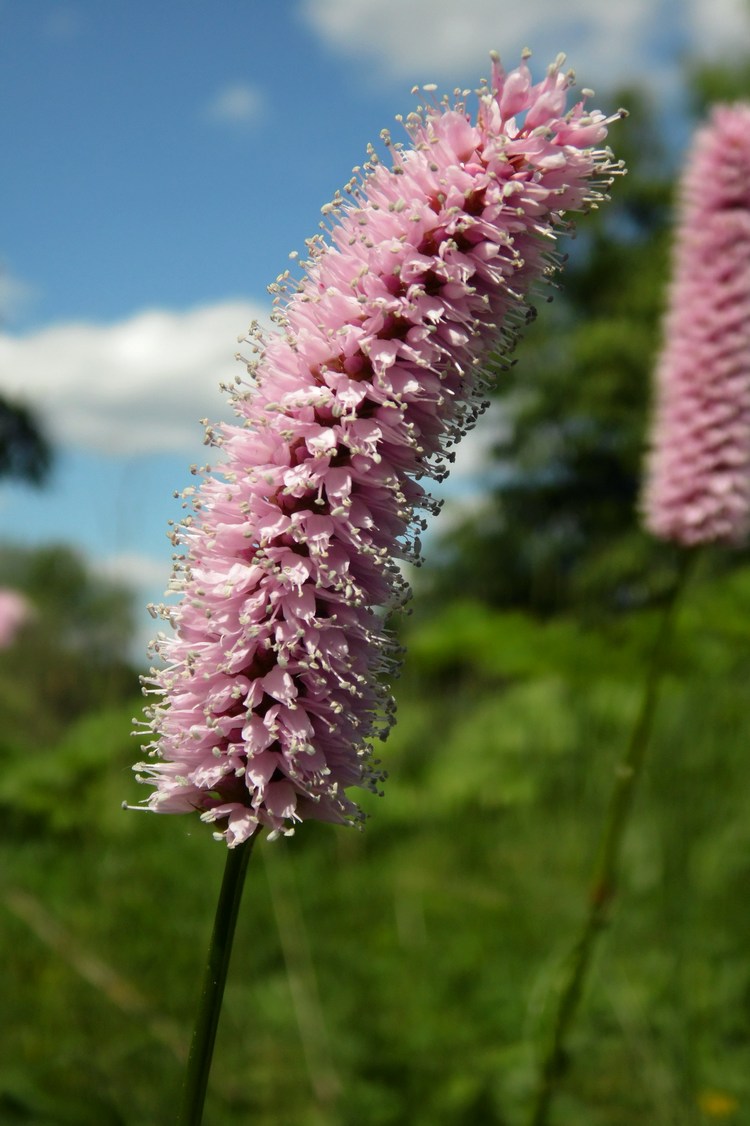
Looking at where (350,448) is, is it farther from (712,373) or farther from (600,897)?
(712,373)

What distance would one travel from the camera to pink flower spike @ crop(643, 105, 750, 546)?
3.85 metres

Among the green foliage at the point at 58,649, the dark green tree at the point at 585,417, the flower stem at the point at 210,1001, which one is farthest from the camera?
the dark green tree at the point at 585,417

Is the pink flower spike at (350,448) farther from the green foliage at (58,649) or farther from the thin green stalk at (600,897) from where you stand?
the green foliage at (58,649)

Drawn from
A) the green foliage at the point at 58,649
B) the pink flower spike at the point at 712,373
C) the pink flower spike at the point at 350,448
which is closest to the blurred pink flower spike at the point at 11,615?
the green foliage at the point at 58,649

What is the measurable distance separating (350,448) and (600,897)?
6.22 ft

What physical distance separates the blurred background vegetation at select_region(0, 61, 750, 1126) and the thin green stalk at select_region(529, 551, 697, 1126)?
15.6 inches

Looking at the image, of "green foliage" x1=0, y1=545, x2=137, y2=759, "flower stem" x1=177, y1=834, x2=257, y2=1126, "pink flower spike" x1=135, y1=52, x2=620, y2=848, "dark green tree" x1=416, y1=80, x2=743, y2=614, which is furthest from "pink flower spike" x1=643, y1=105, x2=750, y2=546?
"dark green tree" x1=416, y1=80, x2=743, y2=614

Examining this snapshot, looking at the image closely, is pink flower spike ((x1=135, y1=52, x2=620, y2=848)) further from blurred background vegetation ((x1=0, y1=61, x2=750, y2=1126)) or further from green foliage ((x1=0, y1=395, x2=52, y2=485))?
green foliage ((x1=0, y1=395, x2=52, y2=485))

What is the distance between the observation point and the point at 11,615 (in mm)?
8039

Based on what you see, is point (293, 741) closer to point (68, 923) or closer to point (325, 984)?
point (325, 984)

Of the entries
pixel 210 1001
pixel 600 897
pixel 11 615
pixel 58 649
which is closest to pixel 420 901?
pixel 600 897

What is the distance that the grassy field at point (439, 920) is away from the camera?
365 cm

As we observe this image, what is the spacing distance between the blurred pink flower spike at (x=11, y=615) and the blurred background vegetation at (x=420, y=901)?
373mm

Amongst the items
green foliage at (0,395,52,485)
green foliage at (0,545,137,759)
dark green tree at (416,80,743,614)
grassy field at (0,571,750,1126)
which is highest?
dark green tree at (416,80,743,614)
